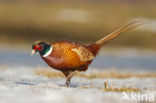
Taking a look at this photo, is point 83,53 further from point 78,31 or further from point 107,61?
point 78,31

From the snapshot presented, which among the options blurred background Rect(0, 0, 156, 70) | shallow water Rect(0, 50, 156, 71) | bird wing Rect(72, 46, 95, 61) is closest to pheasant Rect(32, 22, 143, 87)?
bird wing Rect(72, 46, 95, 61)

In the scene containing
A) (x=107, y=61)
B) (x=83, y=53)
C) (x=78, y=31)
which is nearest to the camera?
(x=83, y=53)

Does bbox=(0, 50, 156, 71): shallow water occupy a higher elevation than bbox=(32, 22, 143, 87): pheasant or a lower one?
higher

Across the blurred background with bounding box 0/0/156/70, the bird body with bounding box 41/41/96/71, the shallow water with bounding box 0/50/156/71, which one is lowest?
the bird body with bounding box 41/41/96/71

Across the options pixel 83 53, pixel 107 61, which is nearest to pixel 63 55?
pixel 83 53

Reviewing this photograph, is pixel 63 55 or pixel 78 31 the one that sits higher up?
pixel 78 31

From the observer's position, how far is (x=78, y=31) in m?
31.5

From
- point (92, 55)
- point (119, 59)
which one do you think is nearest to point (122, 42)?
point (119, 59)

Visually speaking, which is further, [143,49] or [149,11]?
[149,11]

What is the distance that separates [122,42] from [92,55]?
20.7 meters

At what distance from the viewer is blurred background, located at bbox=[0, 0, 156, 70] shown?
22359 mm

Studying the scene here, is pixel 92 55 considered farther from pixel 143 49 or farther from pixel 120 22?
pixel 120 22

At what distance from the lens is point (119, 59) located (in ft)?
69.3

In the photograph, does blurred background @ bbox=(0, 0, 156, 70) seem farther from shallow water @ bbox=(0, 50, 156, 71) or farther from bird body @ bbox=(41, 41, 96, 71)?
bird body @ bbox=(41, 41, 96, 71)
